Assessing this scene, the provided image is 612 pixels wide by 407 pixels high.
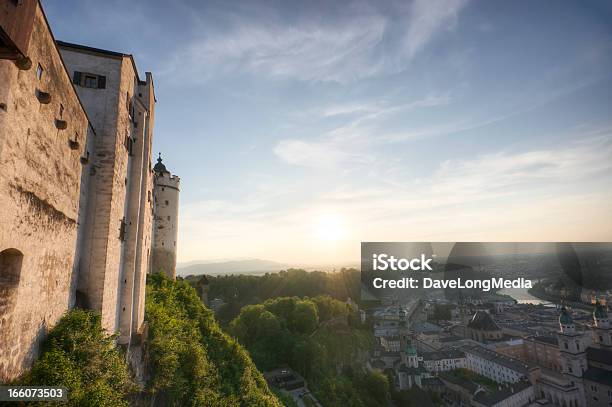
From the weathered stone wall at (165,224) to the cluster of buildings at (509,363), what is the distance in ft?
157

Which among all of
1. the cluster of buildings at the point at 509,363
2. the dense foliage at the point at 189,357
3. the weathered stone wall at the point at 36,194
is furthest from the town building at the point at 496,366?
the weathered stone wall at the point at 36,194

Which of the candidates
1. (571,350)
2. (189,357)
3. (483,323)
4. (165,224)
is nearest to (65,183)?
(189,357)

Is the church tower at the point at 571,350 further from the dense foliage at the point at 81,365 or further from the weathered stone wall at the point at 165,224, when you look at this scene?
the dense foliage at the point at 81,365

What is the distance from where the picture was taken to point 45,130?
28.4ft

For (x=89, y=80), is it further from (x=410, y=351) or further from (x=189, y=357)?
(x=410, y=351)

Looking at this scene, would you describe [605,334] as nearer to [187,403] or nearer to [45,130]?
[187,403]

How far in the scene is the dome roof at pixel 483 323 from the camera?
80081mm

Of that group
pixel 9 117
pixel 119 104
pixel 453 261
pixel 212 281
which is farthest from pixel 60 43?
pixel 453 261

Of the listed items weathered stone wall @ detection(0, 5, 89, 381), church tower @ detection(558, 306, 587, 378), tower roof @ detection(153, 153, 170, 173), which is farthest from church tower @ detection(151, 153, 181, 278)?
church tower @ detection(558, 306, 587, 378)

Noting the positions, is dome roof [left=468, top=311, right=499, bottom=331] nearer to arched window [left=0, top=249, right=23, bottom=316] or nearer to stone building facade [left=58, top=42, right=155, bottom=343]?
stone building facade [left=58, top=42, right=155, bottom=343]

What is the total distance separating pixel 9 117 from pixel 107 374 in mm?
7395

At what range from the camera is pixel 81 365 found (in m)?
8.96

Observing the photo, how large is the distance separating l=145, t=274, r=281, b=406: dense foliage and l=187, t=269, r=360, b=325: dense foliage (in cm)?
4112

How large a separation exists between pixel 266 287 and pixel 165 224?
56.7 meters
